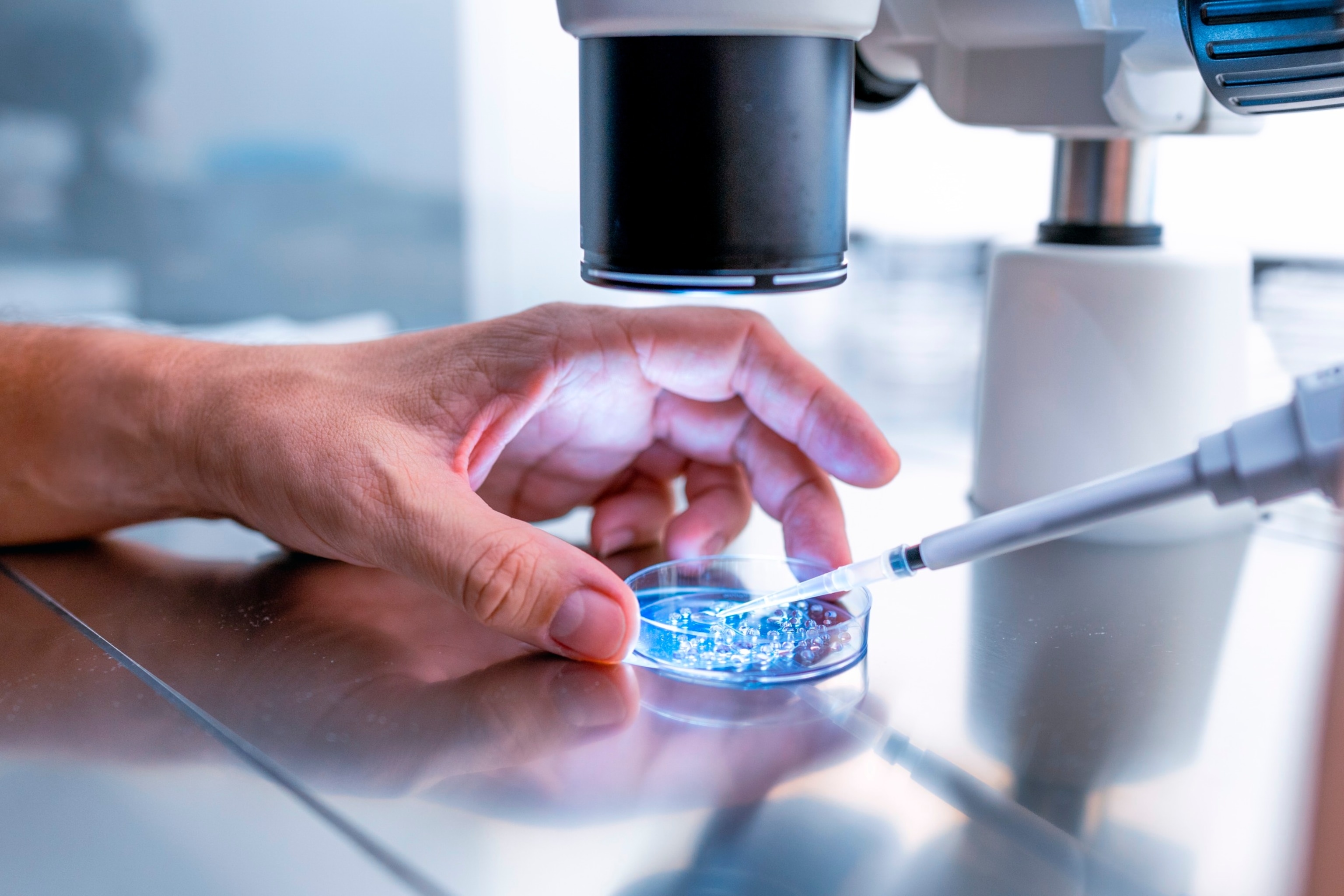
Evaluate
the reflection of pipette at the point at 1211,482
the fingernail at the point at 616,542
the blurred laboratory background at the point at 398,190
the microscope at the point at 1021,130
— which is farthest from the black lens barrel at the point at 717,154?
the blurred laboratory background at the point at 398,190

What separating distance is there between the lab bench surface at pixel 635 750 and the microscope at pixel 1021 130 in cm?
13

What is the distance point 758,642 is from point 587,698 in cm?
10

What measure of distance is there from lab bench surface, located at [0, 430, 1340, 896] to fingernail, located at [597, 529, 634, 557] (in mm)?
134

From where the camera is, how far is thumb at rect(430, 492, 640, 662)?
18.9 inches

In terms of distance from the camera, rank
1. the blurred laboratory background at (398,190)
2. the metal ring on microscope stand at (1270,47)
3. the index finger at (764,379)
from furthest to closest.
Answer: the blurred laboratory background at (398,190) → the index finger at (764,379) → the metal ring on microscope stand at (1270,47)

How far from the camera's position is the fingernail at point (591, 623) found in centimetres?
48

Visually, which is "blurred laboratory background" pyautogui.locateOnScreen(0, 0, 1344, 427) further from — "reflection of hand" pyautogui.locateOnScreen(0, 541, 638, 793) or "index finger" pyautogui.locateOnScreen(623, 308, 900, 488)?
"reflection of hand" pyautogui.locateOnScreen(0, 541, 638, 793)

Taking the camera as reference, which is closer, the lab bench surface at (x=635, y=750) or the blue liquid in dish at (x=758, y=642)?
the lab bench surface at (x=635, y=750)

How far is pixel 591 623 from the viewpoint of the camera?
1.58ft

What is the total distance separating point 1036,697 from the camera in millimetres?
482

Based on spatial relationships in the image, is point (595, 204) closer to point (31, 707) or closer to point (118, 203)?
point (31, 707)

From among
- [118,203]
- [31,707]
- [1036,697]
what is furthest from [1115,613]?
[118,203]

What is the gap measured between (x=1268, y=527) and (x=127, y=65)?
→ 125 centimetres

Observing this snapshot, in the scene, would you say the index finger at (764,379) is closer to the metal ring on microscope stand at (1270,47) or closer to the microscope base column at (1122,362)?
the microscope base column at (1122,362)
